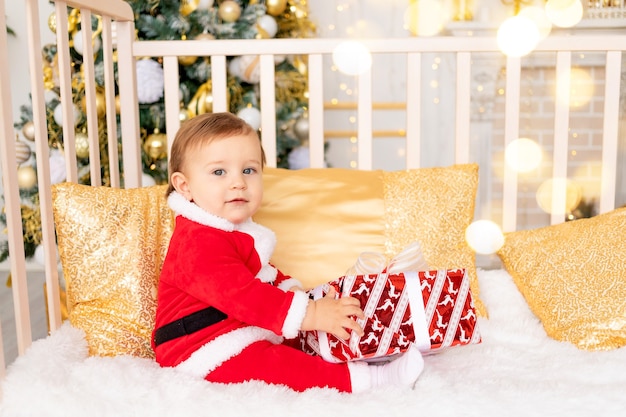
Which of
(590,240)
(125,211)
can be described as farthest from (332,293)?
(590,240)

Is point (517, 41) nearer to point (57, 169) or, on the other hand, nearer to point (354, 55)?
point (354, 55)

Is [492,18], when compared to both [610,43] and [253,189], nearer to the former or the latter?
[610,43]

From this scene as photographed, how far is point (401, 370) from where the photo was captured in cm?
85

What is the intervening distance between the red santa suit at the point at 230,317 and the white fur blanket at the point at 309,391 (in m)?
0.05

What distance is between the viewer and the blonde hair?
970mm

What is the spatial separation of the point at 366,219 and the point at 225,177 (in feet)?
1.08

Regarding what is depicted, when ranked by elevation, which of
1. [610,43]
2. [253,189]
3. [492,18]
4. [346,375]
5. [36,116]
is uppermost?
[492,18]

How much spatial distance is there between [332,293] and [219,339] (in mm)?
180

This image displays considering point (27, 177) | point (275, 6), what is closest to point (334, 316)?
point (275, 6)

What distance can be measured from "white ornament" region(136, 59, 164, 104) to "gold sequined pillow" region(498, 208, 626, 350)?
1323mm

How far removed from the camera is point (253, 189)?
0.99 m

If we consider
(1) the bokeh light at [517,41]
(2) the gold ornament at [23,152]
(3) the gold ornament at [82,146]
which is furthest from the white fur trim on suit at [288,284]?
(2) the gold ornament at [23,152]

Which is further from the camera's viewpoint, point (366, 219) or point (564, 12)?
point (564, 12)

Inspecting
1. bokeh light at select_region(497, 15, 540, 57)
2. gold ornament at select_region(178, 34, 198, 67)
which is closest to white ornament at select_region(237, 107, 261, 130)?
gold ornament at select_region(178, 34, 198, 67)
